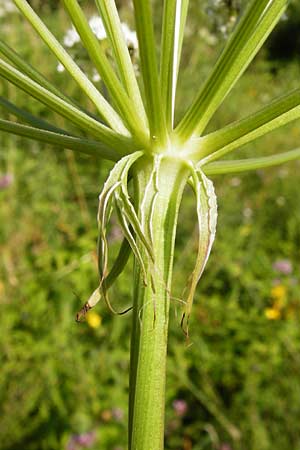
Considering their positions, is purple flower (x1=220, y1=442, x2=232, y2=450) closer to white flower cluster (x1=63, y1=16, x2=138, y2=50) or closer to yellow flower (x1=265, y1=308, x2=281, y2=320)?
yellow flower (x1=265, y1=308, x2=281, y2=320)

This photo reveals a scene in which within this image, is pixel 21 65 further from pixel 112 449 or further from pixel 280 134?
pixel 280 134

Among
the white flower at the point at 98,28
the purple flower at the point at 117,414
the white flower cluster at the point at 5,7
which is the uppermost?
the white flower cluster at the point at 5,7

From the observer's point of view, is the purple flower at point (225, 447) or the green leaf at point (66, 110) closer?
the green leaf at point (66, 110)

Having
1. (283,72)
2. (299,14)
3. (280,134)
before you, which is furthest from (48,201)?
(299,14)

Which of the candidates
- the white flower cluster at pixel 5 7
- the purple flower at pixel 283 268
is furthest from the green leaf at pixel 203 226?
the white flower cluster at pixel 5 7

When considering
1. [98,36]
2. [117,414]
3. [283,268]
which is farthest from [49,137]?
[283,268]

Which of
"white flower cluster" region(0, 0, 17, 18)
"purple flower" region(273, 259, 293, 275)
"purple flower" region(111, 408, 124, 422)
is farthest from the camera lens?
"white flower cluster" region(0, 0, 17, 18)

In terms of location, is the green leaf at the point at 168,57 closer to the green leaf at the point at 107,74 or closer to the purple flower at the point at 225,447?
the green leaf at the point at 107,74

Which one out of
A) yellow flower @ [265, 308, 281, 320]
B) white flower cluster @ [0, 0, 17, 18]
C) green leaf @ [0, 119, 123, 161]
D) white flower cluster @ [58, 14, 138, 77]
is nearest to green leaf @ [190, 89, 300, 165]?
green leaf @ [0, 119, 123, 161]
